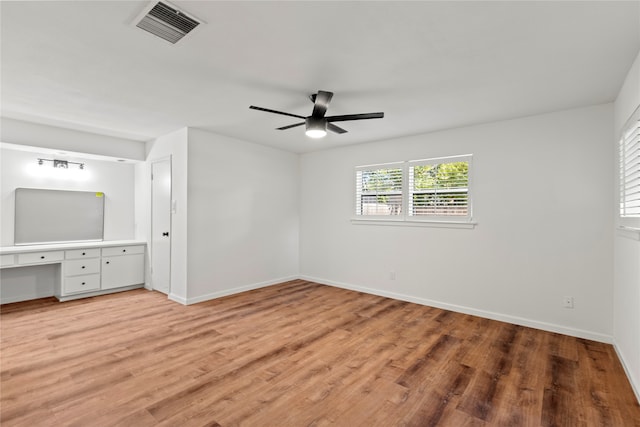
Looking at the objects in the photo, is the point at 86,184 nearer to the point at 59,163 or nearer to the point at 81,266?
the point at 59,163

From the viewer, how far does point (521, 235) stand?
379 cm

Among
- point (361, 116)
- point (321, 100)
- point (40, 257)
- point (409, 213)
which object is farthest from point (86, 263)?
point (409, 213)

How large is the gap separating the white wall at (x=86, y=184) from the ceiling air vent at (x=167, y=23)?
4.29 m

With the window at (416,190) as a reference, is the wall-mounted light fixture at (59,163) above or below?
above

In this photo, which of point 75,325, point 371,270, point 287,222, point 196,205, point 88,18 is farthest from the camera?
point 287,222

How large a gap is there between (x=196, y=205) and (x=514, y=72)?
420 cm

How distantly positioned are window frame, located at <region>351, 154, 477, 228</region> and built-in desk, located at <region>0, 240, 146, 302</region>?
3947 mm

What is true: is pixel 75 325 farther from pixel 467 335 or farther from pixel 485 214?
pixel 485 214

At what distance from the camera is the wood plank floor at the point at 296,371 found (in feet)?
6.79

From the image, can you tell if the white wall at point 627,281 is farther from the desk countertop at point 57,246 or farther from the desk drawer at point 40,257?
the desk drawer at point 40,257

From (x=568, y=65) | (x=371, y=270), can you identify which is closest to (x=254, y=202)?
(x=371, y=270)

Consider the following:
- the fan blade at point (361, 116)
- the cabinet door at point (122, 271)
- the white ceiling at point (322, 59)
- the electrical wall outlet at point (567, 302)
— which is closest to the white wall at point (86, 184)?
the cabinet door at point (122, 271)

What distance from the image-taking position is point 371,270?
17.0ft

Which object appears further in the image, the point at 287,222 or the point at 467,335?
the point at 287,222
